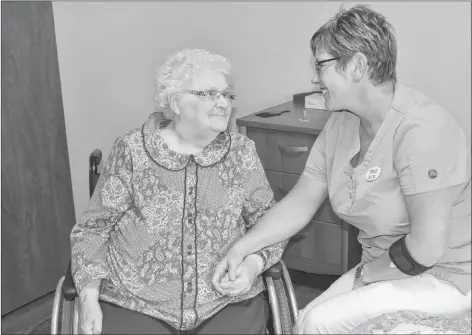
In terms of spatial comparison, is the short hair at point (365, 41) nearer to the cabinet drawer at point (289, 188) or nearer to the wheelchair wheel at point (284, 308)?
the wheelchair wheel at point (284, 308)

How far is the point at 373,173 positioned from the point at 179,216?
573 mm

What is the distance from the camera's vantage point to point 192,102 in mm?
1897

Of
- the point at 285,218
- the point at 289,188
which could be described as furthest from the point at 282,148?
the point at 285,218

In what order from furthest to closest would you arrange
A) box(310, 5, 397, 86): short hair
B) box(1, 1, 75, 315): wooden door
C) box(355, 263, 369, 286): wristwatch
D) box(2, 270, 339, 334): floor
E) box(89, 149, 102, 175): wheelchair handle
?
box(2, 270, 339, 334): floor → box(1, 1, 75, 315): wooden door → box(89, 149, 102, 175): wheelchair handle → box(355, 263, 369, 286): wristwatch → box(310, 5, 397, 86): short hair

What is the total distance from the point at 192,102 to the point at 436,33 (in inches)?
52.5

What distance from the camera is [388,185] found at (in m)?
1.66

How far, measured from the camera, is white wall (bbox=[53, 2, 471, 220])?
9.01ft

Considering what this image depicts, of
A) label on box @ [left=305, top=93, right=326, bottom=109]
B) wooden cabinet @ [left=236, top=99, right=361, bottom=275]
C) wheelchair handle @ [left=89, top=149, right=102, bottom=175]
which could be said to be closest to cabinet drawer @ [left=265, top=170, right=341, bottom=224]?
wooden cabinet @ [left=236, top=99, right=361, bottom=275]

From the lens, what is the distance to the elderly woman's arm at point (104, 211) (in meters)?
1.90

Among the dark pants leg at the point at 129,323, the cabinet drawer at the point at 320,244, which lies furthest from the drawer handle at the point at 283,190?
the dark pants leg at the point at 129,323

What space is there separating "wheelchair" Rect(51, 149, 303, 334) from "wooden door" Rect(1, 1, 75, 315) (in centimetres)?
102

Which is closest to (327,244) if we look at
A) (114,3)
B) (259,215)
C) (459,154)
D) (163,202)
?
(259,215)

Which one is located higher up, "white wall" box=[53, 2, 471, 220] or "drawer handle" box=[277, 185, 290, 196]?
"white wall" box=[53, 2, 471, 220]

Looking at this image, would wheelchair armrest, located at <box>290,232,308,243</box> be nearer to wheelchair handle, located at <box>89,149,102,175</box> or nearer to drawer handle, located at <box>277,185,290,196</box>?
drawer handle, located at <box>277,185,290,196</box>
